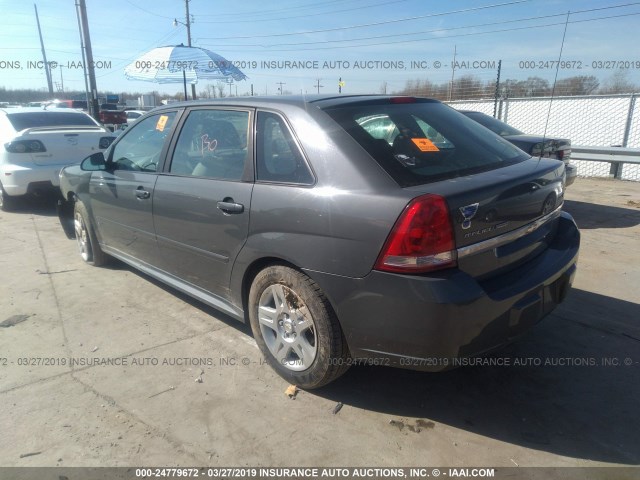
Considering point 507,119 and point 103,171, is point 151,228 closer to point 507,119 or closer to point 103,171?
point 103,171

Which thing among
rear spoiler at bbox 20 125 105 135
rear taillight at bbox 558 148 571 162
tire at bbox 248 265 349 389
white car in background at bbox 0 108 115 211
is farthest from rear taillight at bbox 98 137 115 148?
rear taillight at bbox 558 148 571 162

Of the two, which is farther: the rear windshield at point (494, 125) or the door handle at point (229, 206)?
the rear windshield at point (494, 125)

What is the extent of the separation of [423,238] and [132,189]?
2.67 m

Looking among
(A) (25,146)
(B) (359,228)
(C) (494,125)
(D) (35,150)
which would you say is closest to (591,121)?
(C) (494,125)

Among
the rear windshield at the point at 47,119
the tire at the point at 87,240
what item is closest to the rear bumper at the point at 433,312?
the tire at the point at 87,240

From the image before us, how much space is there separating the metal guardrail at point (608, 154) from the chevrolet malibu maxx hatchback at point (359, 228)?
735 cm

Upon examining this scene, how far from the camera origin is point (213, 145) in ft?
10.6

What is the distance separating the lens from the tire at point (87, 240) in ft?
15.9

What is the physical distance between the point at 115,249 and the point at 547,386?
3.83 m

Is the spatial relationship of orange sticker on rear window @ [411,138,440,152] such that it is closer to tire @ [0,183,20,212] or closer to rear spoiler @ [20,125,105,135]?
rear spoiler @ [20,125,105,135]

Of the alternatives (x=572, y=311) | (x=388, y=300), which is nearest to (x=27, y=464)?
(x=388, y=300)

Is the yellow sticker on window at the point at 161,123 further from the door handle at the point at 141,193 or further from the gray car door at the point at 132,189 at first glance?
the door handle at the point at 141,193

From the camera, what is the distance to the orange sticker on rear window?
260cm

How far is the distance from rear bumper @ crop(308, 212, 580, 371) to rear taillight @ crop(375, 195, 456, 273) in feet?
0.19
